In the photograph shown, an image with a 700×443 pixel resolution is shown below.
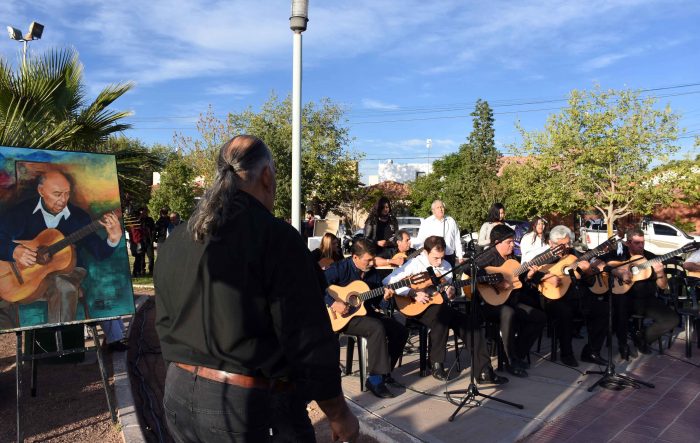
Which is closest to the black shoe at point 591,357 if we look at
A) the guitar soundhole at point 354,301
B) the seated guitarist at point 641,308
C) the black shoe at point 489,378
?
the seated guitarist at point 641,308

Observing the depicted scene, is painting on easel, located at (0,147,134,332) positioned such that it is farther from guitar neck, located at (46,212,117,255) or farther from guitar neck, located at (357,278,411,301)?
guitar neck, located at (357,278,411,301)

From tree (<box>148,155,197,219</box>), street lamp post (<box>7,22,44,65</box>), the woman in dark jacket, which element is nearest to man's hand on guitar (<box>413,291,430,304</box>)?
the woman in dark jacket

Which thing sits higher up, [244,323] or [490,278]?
[244,323]

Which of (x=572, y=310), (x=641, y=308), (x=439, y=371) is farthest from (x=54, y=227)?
(x=641, y=308)

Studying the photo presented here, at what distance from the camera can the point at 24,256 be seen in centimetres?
423

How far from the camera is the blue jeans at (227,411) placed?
1.83 m

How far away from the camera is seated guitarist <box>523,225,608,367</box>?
6266 millimetres

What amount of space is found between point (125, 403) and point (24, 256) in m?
1.49

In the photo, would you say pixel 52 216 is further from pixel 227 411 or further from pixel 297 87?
pixel 227 411

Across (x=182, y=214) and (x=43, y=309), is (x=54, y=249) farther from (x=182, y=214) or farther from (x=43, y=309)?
(x=182, y=214)

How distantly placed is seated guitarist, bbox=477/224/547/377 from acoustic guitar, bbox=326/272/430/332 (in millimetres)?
833

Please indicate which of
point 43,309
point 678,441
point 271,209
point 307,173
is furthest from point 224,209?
point 307,173

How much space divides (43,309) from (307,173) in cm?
2900

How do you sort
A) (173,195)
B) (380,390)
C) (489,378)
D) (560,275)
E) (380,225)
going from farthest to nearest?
(173,195)
(380,225)
(560,275)
(489,378)
(380,390)
